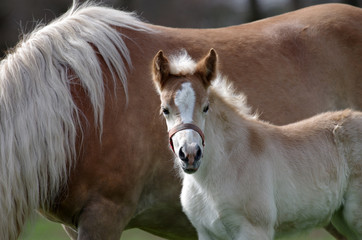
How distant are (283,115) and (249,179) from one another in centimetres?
140

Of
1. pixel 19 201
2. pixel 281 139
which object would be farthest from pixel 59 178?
pixel 281 139

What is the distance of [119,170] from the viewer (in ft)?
15.6

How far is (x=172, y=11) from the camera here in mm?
17109

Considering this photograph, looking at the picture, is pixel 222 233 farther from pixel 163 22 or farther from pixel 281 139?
pixel 163 22

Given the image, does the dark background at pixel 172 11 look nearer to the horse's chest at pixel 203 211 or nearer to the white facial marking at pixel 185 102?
the horse's chest at pixel 203 211

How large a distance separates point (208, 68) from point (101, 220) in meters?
1.35

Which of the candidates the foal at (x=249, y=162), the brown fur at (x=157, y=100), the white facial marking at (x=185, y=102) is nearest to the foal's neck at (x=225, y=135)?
the foal at (x=249, y=162)

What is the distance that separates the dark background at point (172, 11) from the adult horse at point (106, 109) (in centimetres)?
807

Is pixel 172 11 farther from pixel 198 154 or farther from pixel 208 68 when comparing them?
pixel 198 154

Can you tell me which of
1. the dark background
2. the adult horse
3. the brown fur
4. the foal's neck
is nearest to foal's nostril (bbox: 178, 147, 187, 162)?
the foal's neck

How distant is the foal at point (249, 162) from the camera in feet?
13.2

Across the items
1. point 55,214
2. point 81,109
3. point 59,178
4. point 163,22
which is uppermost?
point 81,109

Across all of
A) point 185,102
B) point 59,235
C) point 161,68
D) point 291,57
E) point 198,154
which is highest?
point 161,68

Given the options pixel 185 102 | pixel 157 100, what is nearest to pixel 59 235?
pixel 157 100
